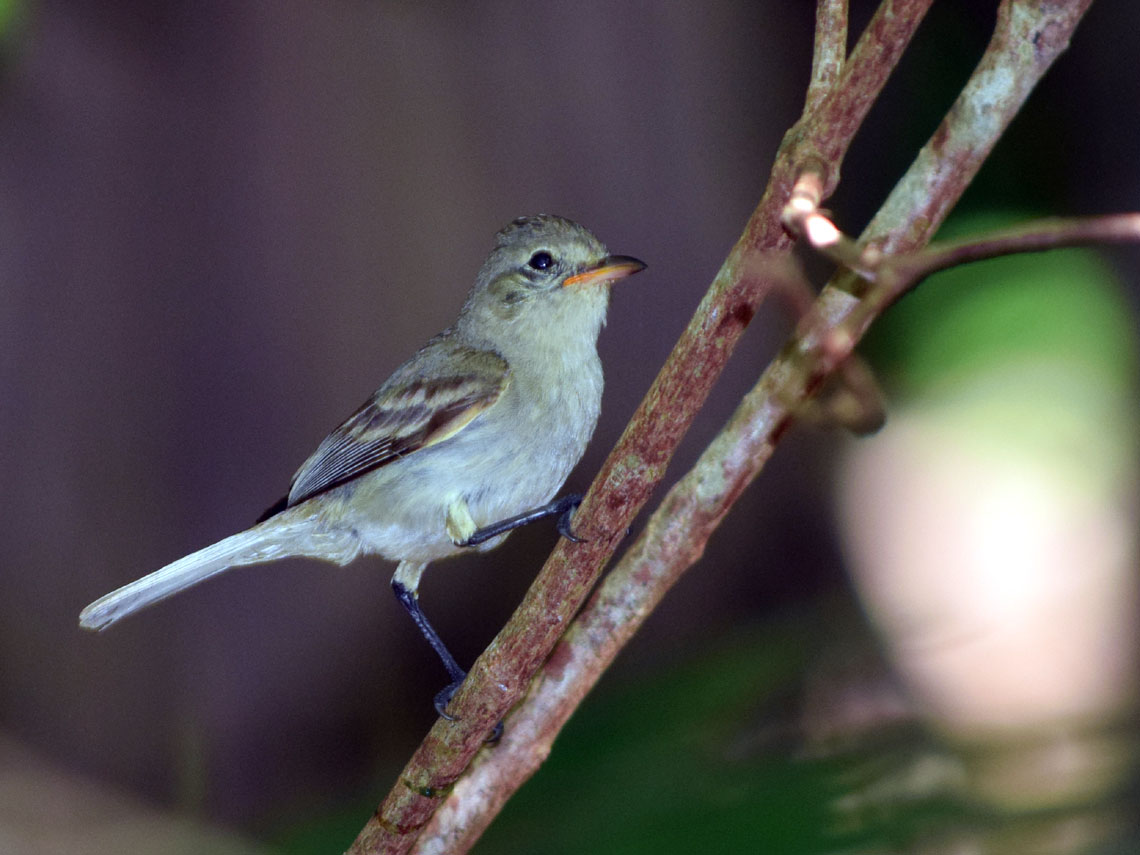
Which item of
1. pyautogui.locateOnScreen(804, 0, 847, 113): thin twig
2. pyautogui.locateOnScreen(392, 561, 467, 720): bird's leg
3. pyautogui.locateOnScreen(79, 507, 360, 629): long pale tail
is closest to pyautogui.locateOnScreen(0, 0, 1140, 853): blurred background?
pyautogui.locateOnScreen(392, 561, 467, 720): bird's leg

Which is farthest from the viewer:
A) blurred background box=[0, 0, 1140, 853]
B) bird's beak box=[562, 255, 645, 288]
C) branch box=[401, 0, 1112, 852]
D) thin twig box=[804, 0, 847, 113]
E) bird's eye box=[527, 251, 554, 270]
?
blurred background box=[0, 0, 1140, 853]

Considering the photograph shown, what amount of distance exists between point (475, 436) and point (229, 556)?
47cm

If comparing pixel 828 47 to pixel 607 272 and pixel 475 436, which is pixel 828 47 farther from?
pixel 475 436

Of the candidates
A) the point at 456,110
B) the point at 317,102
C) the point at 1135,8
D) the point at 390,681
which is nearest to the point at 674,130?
the point at 456,110

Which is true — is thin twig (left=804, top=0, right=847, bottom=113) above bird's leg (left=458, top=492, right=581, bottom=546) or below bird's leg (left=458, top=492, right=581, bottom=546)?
above

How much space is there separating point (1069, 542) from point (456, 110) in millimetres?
1943

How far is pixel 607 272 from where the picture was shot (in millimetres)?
1837

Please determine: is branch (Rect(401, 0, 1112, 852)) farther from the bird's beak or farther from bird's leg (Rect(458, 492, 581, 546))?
the bird's beak

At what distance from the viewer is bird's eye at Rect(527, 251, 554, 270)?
77.3 inches

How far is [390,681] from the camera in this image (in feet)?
9.49

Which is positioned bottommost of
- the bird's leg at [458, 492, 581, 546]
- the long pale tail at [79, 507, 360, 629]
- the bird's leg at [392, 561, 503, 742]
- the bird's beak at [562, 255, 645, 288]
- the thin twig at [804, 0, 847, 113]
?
the bird's leg at [392, 561, 503, 742]

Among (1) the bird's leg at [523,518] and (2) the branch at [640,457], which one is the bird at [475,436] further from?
(2) the branch at [640,457]

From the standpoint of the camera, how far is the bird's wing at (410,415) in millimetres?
1867

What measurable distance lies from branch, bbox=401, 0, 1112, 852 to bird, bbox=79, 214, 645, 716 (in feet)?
1.58
